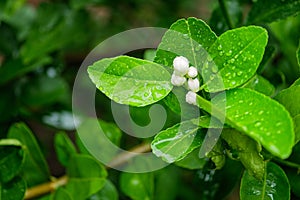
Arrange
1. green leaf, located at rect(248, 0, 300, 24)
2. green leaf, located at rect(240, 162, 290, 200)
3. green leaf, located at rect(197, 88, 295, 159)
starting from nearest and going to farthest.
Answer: green leaf, located at rect(197, 88, 295, 159), green leaf, located at rect(240, 162, 290, 200), green leaf, located at rect(248, 0, 300, 24)

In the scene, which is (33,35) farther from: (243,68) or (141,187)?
(243,68)

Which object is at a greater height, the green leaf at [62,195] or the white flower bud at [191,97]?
the white flower bud at [191,97]

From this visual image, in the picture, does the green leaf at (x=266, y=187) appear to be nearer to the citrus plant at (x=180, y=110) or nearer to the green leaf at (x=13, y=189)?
the citrus plant at (x=180, y=110)

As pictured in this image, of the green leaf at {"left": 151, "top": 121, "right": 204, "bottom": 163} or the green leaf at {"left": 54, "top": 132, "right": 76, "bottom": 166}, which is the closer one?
the green leaf at {"left": 151, "top": 121, "right": 204, "bottom": 163}

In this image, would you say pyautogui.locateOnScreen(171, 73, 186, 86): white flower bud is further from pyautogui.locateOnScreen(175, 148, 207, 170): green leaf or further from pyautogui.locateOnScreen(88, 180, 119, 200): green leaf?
pyautogui.locateOnScreen(88, 180, 119, 200): green leaf

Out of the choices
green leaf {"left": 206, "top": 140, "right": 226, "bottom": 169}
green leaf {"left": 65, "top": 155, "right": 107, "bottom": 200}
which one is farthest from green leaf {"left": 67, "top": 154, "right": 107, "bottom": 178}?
green leaf {"left": 206, "top": 140, "right": 226, "bottom": 169}

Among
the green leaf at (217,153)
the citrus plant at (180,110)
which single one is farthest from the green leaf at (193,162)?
the green leaf at (217,153)
